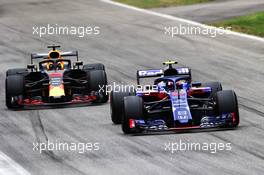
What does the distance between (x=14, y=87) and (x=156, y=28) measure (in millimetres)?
17079

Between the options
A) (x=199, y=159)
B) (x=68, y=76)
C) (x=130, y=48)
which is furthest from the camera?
(x=130, y=48)

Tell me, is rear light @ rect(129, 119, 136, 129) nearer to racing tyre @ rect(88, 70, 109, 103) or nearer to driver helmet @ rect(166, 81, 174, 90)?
driver helmet @ rect(166, 81, 174, 90)

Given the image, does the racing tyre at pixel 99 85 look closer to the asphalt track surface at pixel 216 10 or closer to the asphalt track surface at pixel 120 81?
the asphalt track surface at pixel 120 81

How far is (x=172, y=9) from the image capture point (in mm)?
48031

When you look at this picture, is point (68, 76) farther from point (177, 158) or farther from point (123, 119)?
point (177, 158)

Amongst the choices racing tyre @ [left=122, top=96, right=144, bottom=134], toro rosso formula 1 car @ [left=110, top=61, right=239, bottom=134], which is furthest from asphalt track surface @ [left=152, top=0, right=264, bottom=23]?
racing tyre @ [left=122, top=96, right=144, bottom=134]

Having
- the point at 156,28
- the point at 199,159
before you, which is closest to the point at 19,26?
the point at 156,28

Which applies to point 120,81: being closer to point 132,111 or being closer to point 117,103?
point 117,103

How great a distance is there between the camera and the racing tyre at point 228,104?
2273 cm

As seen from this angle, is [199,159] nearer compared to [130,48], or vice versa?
[199,159]

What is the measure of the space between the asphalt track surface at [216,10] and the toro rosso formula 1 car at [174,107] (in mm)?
20305

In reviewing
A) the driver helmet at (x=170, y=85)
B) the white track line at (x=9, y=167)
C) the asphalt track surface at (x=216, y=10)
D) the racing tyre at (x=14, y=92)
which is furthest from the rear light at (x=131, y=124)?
the asphalt track surface at (x=216, y=10)

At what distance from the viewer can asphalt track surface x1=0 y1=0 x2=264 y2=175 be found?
66.1ft

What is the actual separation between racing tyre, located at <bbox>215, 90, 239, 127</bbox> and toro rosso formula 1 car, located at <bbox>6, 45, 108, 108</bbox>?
5.31 metres
